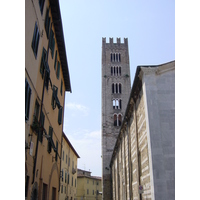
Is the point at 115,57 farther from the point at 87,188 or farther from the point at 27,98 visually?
the point at 27,98

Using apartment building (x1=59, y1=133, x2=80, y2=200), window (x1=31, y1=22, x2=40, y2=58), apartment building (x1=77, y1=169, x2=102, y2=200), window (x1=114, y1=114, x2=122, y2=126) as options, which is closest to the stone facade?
window (x1=31, y1=22, x2=40, y2=58)

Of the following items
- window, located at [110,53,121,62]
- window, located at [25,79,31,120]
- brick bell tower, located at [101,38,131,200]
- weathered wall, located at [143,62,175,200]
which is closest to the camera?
window, located at [25,79,31,120]

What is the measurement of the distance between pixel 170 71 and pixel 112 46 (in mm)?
36747

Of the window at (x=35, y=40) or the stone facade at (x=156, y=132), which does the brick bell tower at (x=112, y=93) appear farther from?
the window at (x=35, y=40)

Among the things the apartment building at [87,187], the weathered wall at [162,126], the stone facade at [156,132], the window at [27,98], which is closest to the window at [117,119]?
the apartment building at [87,187]

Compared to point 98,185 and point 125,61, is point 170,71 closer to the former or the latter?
point 125,61

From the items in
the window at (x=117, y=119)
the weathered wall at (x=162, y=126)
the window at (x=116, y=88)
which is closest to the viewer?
the weathered wall at (x=162, y=126)

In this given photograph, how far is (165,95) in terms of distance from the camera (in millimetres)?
10555

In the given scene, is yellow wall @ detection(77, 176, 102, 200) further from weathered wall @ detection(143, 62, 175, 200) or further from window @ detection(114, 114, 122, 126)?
weathered wall @ detection(143, 62, 175, 200)

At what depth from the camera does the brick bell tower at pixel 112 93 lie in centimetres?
3616

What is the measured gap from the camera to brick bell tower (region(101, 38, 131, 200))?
3616 cm

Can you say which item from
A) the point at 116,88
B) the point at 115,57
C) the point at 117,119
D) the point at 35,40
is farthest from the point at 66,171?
the point at 115,57

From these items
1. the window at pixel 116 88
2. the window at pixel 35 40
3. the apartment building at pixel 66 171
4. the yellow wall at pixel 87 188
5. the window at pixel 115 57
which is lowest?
the yellow wall at pixel 87 188
